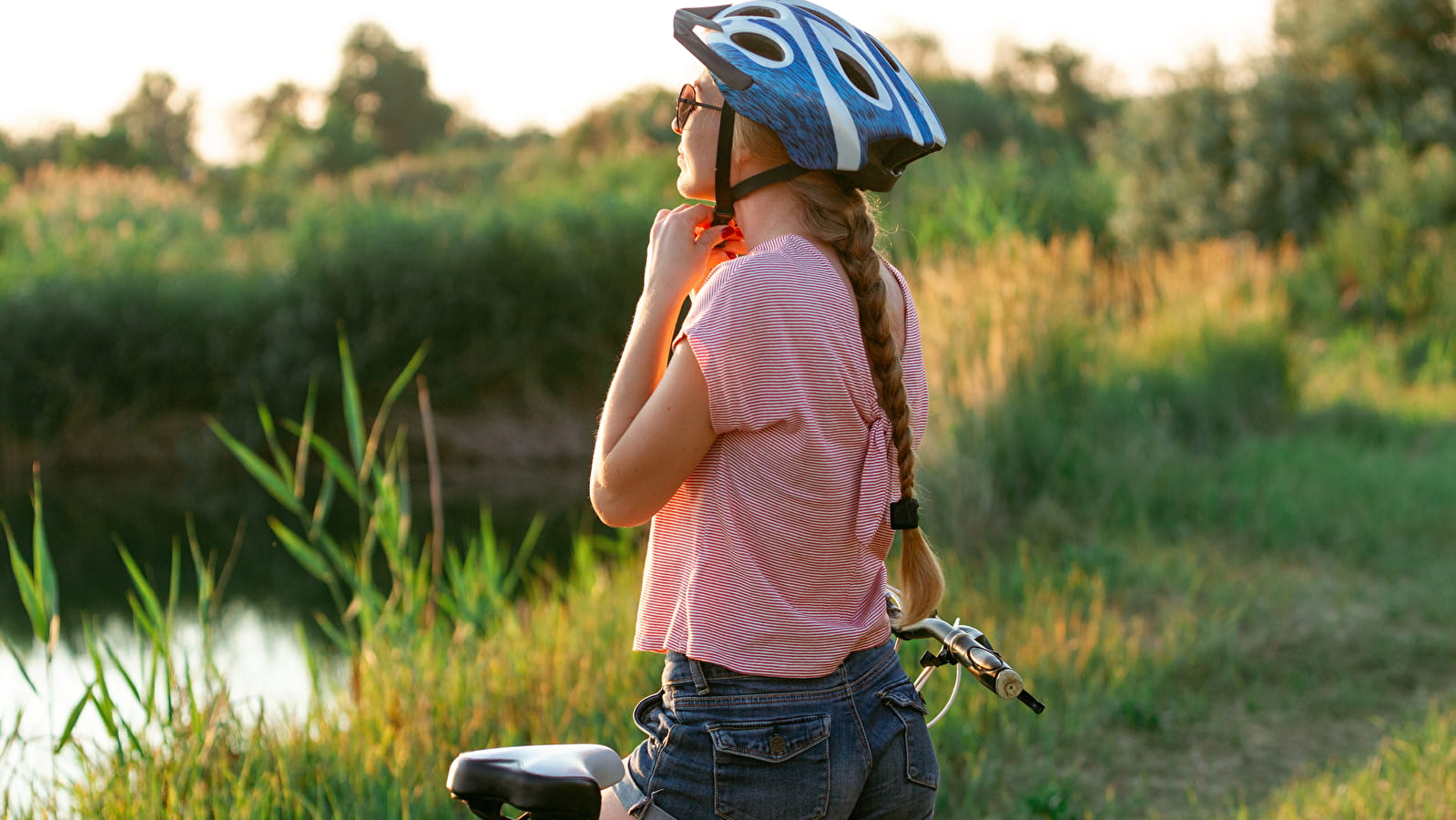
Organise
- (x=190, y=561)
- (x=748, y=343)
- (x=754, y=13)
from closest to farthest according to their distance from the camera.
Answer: (x=748, y=343), (x=754, y=13), (x=190, y=561)

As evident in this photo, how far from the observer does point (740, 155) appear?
66.3 inches

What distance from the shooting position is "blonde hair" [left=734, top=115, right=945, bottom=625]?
166 cm

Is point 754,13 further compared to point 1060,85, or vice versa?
point 1060,85

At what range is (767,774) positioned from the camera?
1.56 meters

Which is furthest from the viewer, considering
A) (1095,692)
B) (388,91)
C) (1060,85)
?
(388,91)

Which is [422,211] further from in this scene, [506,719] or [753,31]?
[753,31]

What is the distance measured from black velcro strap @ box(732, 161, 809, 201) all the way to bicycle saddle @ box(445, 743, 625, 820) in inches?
30.1

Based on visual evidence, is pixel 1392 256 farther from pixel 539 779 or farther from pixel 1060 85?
pixel 1060 85

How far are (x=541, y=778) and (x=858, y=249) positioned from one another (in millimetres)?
813

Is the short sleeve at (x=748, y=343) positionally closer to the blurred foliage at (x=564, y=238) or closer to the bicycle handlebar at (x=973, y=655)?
the bicycle handlebar at (x=973, y=655)

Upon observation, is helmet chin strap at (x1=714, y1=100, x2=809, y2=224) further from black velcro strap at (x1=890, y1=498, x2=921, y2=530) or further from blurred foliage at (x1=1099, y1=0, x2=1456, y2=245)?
blurred foliage at (x1=1099, y1=0, x2=1456, y2=245)

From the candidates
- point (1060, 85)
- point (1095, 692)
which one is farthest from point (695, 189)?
point (1060, 85)

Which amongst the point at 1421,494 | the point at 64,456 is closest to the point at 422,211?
the point at 64,456

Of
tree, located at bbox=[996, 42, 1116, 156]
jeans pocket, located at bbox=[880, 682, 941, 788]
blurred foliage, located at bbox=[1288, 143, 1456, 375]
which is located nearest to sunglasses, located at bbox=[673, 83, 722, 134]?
jeans pocket, located at bbox=[880, 682, 941, 788]
